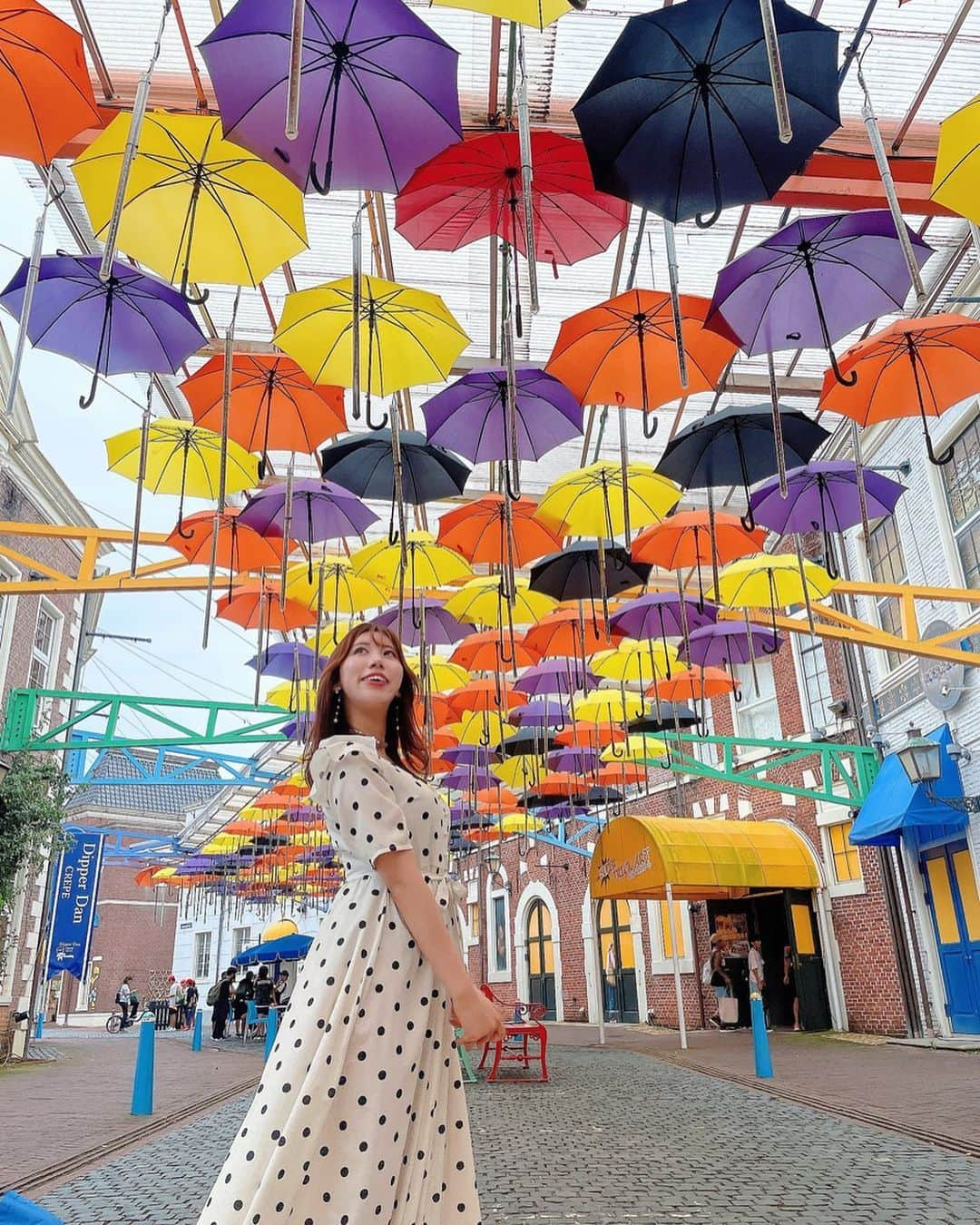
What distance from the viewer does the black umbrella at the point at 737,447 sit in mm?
7137

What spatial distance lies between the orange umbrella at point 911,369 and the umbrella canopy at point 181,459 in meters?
4.63

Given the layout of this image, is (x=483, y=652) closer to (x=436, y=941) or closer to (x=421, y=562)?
(x=421, y=562)

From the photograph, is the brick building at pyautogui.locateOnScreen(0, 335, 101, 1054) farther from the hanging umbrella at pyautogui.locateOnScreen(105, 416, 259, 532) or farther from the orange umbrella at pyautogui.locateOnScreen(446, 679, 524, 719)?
the orange umbrella at pyautogui.locateOnScreen(446, 679, 524, 719)

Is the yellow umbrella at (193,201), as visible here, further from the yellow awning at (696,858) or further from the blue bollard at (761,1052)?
the yellow awning at (696,858)

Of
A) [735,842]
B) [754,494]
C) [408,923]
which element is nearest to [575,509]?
[754,494]

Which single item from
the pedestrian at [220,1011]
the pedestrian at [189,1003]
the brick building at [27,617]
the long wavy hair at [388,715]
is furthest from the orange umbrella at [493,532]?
the pedestrian at [189,1003]

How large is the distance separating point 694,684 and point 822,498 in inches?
209

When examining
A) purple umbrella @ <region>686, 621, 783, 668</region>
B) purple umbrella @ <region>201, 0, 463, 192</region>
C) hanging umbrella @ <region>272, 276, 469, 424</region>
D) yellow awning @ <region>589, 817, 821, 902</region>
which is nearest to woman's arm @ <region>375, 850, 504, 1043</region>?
purple umbrella @ <region>201, 0, 463, 192</region>

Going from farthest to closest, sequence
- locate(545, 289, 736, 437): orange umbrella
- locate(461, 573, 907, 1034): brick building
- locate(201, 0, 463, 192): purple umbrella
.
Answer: locate(461, 573, 907, 1034): brick building
locate(545, 289, 736, 437): orange umbrella
locate(201, 0, 463, 192): purple umbrella

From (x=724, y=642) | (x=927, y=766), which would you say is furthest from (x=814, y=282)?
(x=927, y=766)

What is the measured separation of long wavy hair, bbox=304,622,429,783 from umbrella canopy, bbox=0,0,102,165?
10.5 ft

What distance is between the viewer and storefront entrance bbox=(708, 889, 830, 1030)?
1605 cm

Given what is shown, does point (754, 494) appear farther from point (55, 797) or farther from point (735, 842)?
point (55, 797)

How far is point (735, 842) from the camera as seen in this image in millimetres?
16078
